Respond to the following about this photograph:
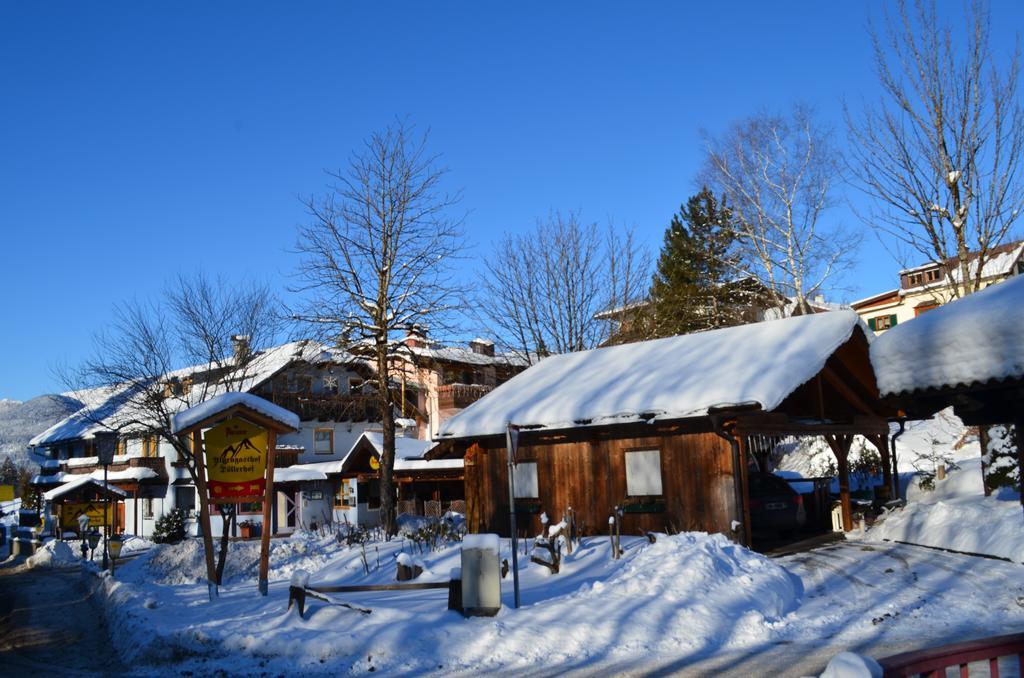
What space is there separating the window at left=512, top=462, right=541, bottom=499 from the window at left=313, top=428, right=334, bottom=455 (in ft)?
104

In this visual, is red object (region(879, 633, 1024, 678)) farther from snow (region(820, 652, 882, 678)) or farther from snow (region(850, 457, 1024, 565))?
snow (region(850, 457, 1024, 565))

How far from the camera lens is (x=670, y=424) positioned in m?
19.1

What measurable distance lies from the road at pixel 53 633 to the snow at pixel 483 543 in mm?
4534

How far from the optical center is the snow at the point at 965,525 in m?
15.4

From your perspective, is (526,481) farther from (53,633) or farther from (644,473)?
(53,633)

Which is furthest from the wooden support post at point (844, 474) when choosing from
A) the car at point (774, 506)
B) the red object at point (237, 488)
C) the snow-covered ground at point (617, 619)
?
the red object at point (237, 488)

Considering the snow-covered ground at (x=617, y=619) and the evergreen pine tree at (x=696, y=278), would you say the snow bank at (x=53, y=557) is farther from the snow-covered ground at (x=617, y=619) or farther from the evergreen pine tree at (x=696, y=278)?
the evergreen pine tree at (x=696, y=278)

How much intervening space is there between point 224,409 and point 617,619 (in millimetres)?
6826

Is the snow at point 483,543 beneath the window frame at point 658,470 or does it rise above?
beneath

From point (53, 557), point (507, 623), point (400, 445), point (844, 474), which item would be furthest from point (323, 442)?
point (507, 623)

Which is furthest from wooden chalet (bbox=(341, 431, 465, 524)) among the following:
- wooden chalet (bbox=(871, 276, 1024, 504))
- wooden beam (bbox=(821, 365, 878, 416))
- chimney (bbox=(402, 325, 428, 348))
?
wooden chalet (bbox=(871, 276, 1024, 504))

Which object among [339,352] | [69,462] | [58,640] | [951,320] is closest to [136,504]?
[69,462]

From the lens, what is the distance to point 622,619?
36.8ft

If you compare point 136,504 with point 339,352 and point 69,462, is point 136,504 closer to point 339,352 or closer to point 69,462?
point 69,462
